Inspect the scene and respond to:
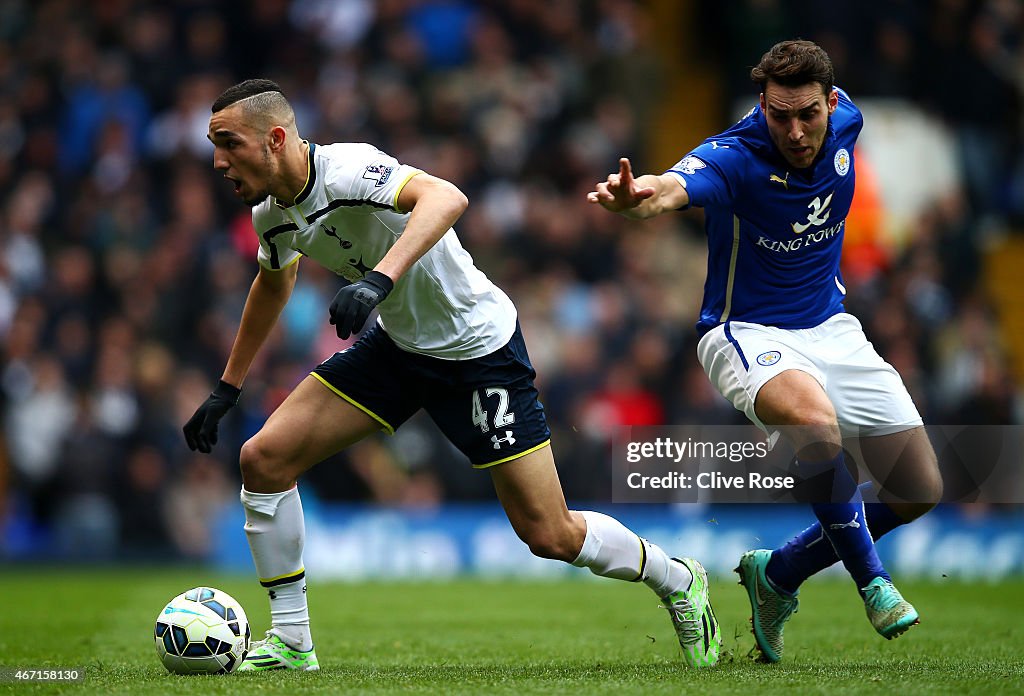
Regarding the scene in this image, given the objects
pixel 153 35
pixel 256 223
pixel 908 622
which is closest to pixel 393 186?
pixel 256 223

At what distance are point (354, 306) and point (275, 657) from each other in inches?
76.5

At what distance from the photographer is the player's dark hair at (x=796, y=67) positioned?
19.6ft

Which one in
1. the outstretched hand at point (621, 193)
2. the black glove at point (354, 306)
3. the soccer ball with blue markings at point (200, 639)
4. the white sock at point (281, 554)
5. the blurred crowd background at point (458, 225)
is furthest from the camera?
the blurred crowd background at point (458, 225)

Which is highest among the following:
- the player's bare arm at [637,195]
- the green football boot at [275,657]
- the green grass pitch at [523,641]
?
the player's bare arm at [637,195]

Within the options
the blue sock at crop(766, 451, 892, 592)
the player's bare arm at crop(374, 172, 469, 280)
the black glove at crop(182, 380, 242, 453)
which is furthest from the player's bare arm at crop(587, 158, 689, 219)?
the black glove at crop(182, 380, 242, 453)

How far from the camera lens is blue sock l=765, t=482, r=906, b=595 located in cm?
640

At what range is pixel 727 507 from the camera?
42.4 feet

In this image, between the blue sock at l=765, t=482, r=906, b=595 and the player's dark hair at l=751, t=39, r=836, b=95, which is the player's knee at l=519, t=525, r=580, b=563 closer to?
the blue sock at l=765, t=482, r=906, b=595

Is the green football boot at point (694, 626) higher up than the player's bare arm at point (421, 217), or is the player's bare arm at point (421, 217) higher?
the player's bare arm at point (421, 217)

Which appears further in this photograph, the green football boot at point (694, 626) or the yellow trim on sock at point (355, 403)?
the green football boot at point (694, 626)

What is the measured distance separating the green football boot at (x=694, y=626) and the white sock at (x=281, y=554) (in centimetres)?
170

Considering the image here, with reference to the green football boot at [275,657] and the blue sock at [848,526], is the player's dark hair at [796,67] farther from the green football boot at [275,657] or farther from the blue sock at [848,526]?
the green football boot at [275,657]

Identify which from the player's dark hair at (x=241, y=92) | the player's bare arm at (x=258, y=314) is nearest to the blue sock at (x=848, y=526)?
the player's bare arm at (x=258, y=314)

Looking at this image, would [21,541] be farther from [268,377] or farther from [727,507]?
[727,507]
